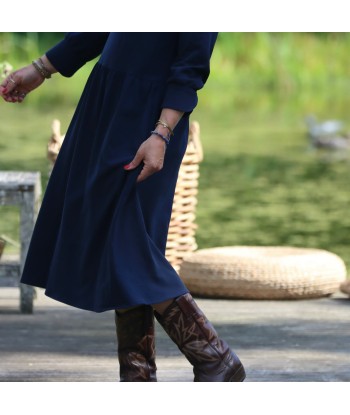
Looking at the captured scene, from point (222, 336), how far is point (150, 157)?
1237mm

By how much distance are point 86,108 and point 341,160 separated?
385 inches

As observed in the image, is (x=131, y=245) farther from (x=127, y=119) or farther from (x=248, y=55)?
(x=248, y=55)

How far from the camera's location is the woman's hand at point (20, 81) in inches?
117

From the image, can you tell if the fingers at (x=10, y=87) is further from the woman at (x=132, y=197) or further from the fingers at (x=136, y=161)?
the fingers at (x=136, y=161)

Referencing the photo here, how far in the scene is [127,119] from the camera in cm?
278

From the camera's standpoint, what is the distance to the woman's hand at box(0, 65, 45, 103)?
9.76 ft

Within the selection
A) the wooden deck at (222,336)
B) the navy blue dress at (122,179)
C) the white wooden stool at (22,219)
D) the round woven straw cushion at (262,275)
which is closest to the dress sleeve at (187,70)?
the navy blue dress at (122,179)

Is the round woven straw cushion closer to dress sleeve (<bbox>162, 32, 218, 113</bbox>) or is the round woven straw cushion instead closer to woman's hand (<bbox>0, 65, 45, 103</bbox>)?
woman's hand (<bbox>0, 65, 45, 103</bbox>)

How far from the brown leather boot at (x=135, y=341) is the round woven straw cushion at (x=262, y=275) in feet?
5.39

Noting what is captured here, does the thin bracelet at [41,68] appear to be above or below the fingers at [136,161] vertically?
above

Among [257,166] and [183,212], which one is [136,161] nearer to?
[183,212]

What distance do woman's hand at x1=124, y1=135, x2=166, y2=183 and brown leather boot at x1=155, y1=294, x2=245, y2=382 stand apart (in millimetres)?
307

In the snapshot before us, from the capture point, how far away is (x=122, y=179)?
9.05 ft

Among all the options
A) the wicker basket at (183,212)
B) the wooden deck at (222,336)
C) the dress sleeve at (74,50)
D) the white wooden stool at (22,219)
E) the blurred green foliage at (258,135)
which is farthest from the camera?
the blurred green foliage at (258,135)
